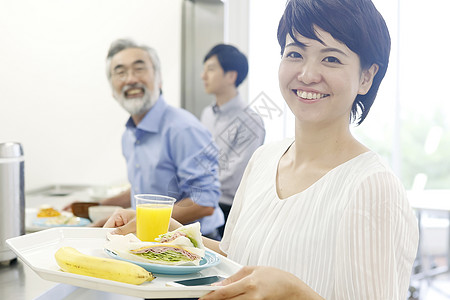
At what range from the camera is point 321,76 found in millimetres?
1124

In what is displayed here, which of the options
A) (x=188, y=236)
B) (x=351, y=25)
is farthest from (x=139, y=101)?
(x=351, y=25)

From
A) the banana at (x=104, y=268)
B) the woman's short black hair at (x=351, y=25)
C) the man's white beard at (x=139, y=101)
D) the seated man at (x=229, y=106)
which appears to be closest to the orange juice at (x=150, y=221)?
the banana at (x=104, y=268)

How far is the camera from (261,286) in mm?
875

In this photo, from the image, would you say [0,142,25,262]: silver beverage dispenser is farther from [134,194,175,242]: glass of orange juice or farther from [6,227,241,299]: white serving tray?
[134,194,175,242]: glass of orange juice

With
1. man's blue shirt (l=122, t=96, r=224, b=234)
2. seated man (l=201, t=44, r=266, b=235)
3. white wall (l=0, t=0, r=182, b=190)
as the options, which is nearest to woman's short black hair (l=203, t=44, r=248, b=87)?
seated man (l=201, t=44, r=266, b=235)

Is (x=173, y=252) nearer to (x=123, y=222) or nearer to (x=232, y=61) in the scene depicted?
(x=123, y=222)

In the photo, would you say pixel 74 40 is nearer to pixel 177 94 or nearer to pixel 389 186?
pixel 177 94

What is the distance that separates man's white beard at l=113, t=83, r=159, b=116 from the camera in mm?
2424

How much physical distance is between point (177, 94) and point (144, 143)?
5.88ft

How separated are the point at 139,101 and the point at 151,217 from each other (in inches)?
51.5

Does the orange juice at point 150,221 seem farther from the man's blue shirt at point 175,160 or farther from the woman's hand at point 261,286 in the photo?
the man's blue shirt at point 175,160

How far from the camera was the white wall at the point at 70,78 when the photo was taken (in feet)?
9.00

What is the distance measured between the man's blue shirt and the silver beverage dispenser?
840mm

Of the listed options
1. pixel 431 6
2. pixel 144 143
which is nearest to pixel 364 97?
pixel 144 143
